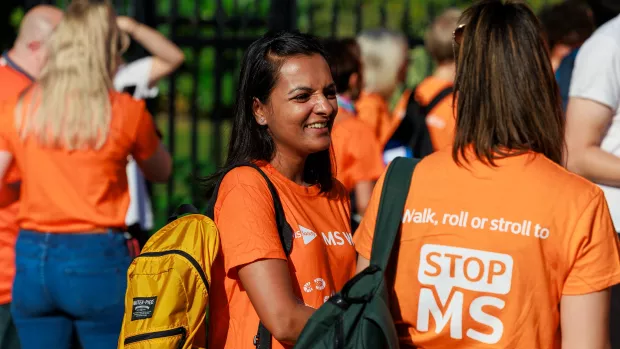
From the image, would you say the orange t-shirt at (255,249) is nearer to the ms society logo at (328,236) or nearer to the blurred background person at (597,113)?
the ms society logo at (328,236)

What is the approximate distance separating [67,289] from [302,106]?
156 cm

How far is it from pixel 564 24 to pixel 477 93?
277 centimetres

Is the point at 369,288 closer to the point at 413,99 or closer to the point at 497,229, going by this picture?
the point at 497,229

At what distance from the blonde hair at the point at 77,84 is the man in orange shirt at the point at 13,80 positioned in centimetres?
16

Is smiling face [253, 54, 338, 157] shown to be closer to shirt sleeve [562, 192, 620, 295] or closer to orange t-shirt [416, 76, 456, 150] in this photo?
shirt sleeve [562, 192, 620, 295]

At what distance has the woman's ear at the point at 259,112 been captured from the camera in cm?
266

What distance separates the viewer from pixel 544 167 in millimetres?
Result: 2170

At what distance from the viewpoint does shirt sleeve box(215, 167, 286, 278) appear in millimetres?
2332

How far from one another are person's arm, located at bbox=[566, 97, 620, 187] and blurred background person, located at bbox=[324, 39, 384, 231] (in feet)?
5.38

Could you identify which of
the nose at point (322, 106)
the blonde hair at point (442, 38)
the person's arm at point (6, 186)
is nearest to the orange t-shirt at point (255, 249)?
the nose at point (322, 106)

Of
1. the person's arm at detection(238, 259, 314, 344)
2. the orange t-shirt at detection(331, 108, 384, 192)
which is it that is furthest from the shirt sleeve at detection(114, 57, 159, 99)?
the person's arm at detection(238, 259, 314, 344)

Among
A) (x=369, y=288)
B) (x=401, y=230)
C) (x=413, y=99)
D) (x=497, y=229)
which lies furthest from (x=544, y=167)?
(x=413, y=99)

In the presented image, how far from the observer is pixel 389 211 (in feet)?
7.25

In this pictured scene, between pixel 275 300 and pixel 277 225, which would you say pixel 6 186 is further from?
pixel 275 300
